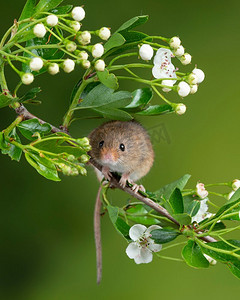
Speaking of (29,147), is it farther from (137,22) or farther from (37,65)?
(137,22)

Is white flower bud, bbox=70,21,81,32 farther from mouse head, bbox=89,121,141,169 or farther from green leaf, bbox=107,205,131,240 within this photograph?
mouse head, bbox=89,121,141,169

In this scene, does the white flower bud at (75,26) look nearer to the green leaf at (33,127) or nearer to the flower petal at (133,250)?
the green leaf at (33,127)

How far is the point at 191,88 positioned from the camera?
1.08m

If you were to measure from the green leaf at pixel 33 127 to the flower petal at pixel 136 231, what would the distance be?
1.05 feet

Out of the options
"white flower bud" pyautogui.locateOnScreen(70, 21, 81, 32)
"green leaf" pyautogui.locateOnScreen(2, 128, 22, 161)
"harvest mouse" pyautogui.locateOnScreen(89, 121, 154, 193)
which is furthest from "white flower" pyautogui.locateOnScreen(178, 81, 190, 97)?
"harvest mouse" pyautogui.locateOnScreen(89, 121, 154, 193)

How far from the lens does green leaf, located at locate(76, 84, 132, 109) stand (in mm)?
1087

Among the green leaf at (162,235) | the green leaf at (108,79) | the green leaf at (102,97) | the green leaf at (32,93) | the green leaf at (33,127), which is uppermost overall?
the green leaf at (108,79)

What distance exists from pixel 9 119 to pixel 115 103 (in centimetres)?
134

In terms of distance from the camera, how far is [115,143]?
1588 mm

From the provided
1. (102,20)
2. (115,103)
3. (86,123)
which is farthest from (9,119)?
(115,103)

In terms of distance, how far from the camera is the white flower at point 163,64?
1.16 metres

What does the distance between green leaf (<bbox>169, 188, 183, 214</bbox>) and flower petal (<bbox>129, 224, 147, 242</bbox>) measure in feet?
0.37

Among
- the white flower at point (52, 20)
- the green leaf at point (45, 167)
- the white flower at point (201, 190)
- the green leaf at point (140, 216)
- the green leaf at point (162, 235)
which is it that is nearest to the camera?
the white flower at point (52, 20)

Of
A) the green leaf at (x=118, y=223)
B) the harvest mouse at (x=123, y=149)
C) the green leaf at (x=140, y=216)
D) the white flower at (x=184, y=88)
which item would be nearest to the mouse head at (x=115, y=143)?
the harvest mouse at (x=123, y=149)
